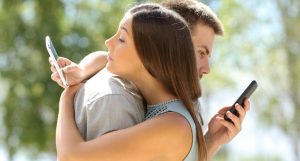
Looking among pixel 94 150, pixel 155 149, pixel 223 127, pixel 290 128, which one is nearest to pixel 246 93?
pixel 223 127

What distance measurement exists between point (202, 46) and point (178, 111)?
0.47 meters

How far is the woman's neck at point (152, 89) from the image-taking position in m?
1.60

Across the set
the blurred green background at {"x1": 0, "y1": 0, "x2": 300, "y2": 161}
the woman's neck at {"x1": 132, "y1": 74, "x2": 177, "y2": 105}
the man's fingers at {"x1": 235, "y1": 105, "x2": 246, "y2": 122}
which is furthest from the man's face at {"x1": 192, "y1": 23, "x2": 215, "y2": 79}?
the blurred green background at {"x1": 0, "y1": 0, "x2": 300, "y2": 161}

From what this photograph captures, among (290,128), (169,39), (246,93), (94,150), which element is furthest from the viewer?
(290,128)

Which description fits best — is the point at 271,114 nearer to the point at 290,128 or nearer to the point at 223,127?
the point at 290,128

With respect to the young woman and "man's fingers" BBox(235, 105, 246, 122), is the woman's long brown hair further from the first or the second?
"man's fingers" BBox(235, 105, 246, 122)

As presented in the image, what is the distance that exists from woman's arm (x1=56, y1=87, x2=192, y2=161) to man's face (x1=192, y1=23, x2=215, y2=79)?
1.48 feet

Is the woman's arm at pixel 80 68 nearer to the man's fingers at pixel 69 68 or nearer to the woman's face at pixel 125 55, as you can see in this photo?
the man's fingers at pixel 69 68

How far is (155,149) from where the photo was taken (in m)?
1.50

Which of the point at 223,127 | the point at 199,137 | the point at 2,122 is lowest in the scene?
the point at 2,122

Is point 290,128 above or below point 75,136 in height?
below

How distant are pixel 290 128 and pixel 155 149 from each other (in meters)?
14.6

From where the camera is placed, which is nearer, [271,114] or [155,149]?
[155,149]

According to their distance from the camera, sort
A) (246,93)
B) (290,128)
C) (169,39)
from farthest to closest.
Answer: (290,128) < (246,93) < (169,39)
